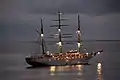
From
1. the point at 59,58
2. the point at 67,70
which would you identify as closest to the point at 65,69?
the point at 67,70

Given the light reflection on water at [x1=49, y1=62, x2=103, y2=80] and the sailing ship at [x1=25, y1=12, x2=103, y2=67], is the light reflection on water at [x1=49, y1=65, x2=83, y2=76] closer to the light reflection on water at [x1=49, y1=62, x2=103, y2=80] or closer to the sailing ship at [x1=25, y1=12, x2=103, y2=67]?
the light reflection on water at [x1=49, y1=62, x2=103, y2=80]

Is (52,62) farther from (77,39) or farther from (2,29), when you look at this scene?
(2,29)

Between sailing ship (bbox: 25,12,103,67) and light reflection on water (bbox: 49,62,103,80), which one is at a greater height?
sailing ship (bbox: 25,12,103,67)

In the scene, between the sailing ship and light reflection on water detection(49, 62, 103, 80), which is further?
the sailing ship

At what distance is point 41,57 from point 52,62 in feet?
1.52

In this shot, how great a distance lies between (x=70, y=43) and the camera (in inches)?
614

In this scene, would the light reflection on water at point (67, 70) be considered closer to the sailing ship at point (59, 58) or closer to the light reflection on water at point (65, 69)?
the light reflection on water at point (65, 69)

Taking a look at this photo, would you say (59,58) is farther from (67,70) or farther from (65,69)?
(65,69)

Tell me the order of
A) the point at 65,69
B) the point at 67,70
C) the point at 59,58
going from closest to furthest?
the point at 59,58
the point at 67,70
the point at 65,69

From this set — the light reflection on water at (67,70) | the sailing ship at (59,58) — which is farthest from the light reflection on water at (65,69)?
the sailing ship at (59,58)

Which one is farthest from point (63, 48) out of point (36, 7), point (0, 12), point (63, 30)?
point (0, 12)

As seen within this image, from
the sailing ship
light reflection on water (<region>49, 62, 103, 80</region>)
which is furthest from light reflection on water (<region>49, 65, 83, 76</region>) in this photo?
the sailing ship

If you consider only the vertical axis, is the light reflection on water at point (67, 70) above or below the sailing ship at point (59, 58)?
below

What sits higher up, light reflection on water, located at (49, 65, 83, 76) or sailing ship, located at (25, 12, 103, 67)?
sailing ship, located at (25, 12, 103, 67)
